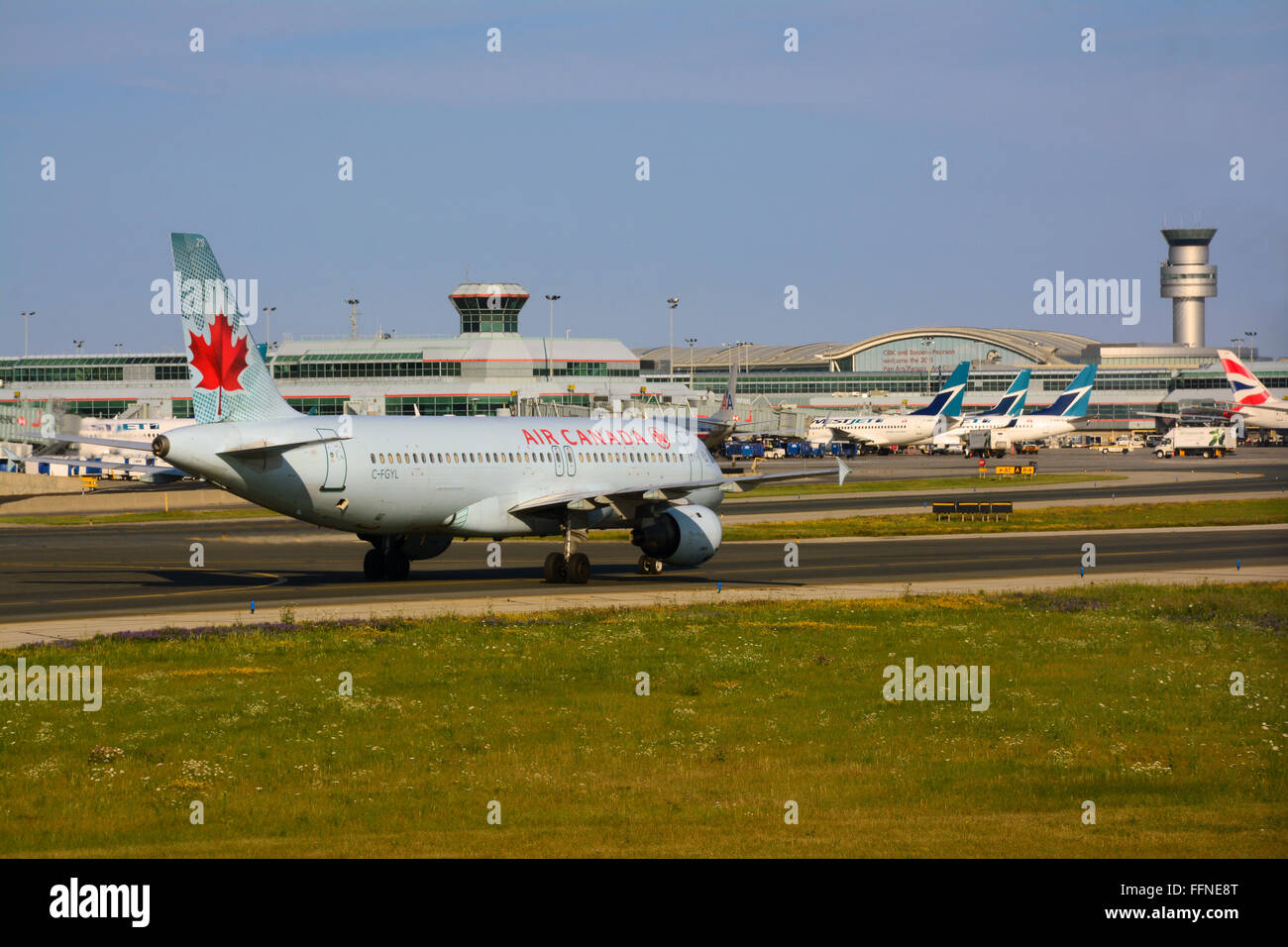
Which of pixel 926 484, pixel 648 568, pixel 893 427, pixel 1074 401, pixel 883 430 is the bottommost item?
pixel 926 484

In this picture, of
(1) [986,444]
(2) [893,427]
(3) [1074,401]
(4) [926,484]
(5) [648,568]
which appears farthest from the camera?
(3) [1074,401]

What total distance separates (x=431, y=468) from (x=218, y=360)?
675 centimetres

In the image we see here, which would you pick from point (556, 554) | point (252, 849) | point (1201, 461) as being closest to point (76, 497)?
point (556, 554)

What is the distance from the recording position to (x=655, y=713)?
70.6 feet

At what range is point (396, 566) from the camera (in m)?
43.2

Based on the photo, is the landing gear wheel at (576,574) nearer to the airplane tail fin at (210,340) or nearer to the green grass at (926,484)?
A: the airplane tail fin at (210,340)

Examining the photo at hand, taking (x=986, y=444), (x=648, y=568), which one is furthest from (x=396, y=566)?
(x=986, y=444)

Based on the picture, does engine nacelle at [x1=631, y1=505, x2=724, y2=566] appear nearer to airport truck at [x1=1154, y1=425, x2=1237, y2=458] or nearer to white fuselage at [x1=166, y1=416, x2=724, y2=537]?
white fuselage at [x1=166, y1=416, x2=724, y2=537]

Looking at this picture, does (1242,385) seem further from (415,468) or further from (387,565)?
(415,468)

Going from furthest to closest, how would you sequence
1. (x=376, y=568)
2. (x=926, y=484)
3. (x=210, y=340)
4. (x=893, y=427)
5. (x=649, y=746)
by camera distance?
(x=893, y=427) < (x=926, y=484) < (x=376, y=568) < (x=210, y=340) < (x=649, y=746)

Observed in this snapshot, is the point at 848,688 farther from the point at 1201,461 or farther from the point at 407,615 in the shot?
the point at 1201,461

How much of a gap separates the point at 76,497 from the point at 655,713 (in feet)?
240

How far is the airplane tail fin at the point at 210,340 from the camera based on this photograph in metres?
37.2

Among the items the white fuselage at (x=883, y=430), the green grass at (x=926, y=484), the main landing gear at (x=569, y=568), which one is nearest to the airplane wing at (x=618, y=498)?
the main landing gear at (x=569, y=568)
